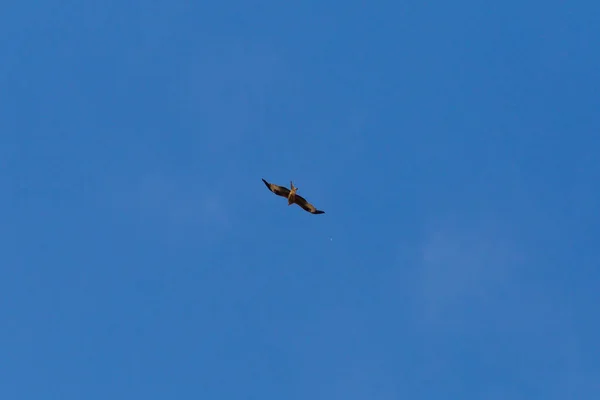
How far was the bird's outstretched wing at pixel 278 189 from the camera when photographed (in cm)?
14262

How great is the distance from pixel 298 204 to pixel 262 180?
452 cm

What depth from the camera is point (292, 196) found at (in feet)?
467

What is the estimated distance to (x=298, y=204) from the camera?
14338 centimetres

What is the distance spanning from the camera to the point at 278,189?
14288 cm

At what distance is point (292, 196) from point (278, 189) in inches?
66.1

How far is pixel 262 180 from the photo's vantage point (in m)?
142

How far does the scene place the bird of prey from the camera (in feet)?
467

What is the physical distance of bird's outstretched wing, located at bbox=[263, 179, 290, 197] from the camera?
468 feet

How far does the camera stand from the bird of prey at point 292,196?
142m
